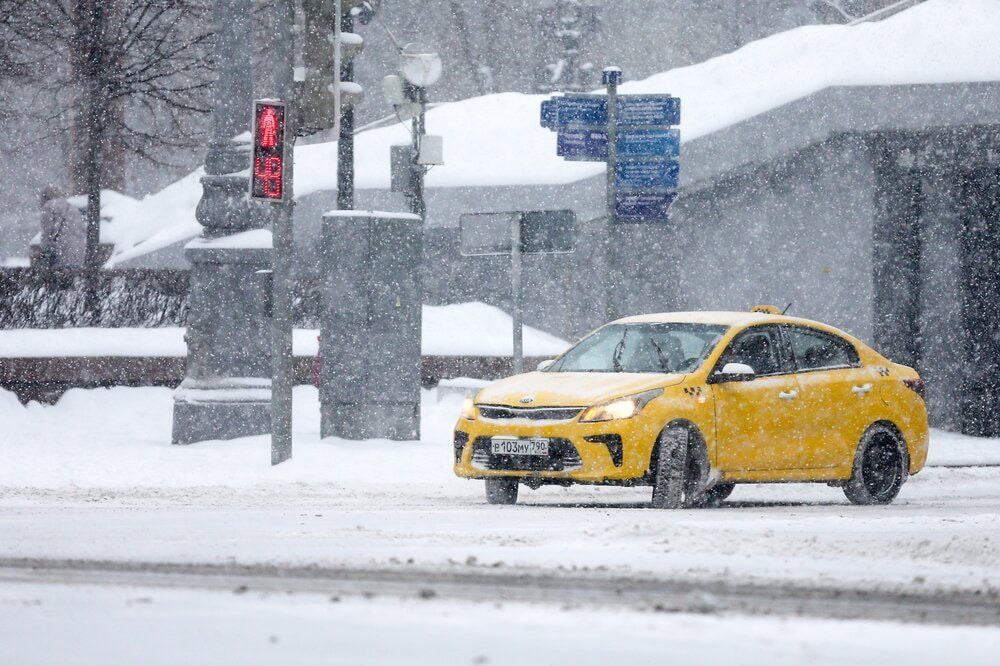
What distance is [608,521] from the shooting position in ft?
35.3

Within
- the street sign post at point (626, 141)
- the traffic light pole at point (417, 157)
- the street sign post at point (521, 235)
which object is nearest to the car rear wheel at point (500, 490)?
the street sign post at point (521, 235)

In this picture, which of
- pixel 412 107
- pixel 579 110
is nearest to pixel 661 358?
pixel 579 110

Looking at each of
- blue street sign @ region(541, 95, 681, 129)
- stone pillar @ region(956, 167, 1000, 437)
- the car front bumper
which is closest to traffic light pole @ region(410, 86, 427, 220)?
blue street sign @ region(541, 95, 681, 129)

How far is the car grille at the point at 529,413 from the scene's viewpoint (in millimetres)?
12227

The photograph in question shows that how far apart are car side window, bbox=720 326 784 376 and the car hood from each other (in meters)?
0.81

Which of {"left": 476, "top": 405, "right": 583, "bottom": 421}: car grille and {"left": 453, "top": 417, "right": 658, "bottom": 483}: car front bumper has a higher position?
{"left": 476, "top": 405, "right": 583, "bottom": 421}: car grille

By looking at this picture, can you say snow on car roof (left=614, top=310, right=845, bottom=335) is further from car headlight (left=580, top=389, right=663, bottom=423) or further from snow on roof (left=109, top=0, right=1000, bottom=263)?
snow on roof (left=109, top=0, right=1000, bottom=263)

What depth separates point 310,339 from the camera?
79.9 feet

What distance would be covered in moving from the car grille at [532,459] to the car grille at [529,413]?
6.8 inches

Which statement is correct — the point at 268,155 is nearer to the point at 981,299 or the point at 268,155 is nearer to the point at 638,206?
the point at 638,206

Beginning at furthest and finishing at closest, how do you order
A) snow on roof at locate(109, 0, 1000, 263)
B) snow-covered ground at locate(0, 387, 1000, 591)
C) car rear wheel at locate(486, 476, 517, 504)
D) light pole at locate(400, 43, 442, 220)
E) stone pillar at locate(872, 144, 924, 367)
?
stone pillar at locate(872, 144, 924, 367)
snow on roof at locate(109, 0, 1000, 263)
light pole at locate(400, 43, 442, 220)
car rear wheel at locate(486, 476, 517, 504)
snow-covered ground at locate(0, 387, 1000, 591)

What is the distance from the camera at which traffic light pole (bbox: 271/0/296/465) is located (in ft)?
51.6

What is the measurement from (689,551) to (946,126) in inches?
591

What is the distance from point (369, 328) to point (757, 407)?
6.10m
